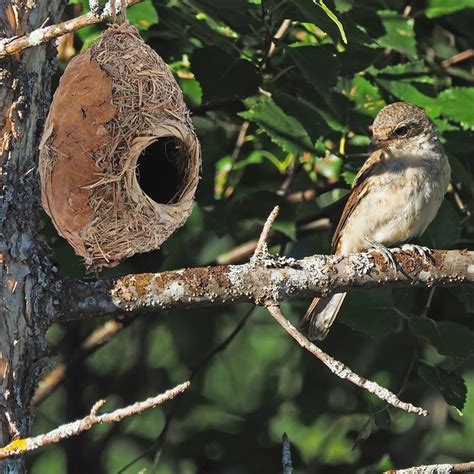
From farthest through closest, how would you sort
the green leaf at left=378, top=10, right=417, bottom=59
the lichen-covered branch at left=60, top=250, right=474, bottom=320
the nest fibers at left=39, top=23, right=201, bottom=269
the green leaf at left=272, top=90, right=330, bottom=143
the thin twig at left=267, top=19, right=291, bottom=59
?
the green leaf at left=378, top=10, right=417, bottom=59 → the thin twig at left=267, top=19, right=291, bottom=59 → the green leaf at left=272, top=90, right=330, bottom=143 → the nest fibers at left=39, top=23, right=201, bottom=269 → the lichen-covered branch at left=60, top=250, right=474, bottom=320

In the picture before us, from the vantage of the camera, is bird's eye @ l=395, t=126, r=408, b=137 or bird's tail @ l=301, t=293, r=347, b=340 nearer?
bird's eye @ l=395, t=126, r=408, b=137

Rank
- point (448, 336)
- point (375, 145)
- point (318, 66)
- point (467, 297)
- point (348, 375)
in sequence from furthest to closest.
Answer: point (375, 145) → point (467, 297) → point (448, 336) → point (318, 66) → point (348, 375)

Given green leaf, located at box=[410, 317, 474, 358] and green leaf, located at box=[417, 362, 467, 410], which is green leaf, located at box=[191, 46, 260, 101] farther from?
green leaf, located at box=[417, 362, 467, 410]

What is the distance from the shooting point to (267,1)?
13.4ft

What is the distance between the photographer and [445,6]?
4.71m

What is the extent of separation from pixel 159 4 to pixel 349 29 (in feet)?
2.45

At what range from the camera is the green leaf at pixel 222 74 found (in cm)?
427

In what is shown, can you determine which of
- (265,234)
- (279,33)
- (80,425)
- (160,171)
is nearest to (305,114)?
(279,33)

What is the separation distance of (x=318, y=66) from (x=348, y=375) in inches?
56.8

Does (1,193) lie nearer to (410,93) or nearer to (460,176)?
(410,93)

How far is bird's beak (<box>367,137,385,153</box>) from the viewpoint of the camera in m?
4.67

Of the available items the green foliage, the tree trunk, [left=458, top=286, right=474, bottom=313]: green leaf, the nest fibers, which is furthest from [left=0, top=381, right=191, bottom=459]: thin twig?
[left=458, top=286, right=474, bottom=313]: green leaf

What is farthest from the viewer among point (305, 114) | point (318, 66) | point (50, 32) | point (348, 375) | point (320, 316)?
point (320, 316)

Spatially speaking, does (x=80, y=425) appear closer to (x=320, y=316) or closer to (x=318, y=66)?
(x=318, y=66)
